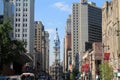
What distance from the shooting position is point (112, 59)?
99.2 meters

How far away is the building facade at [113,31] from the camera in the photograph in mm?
91537

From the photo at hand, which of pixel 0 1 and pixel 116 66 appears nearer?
pixel 116 66

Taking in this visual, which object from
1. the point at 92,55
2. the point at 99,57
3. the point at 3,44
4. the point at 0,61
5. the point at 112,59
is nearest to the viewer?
the point at 3,44

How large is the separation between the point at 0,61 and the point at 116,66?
31098 millimetres

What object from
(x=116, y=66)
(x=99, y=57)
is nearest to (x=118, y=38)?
(x=116, y=66)

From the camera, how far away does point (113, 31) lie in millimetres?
101188

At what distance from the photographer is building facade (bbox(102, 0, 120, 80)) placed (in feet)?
300

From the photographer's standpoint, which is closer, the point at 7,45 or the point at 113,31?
the point at 7,45

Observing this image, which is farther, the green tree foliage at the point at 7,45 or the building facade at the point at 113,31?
the building facade at the point at 113,31

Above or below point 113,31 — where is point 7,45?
below

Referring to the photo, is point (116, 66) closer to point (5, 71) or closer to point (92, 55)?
point (5, 71)

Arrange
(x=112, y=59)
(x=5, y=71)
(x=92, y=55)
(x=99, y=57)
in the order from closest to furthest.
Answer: (x=112, y=59) < (x=5, y=71) < (x=99, y=57) < (x=92, y=55)

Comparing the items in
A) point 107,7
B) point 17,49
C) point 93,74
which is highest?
point 107,7

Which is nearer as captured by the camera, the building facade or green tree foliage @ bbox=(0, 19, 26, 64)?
green tree foliage @ bbox=(0, 19, 26, 64)
